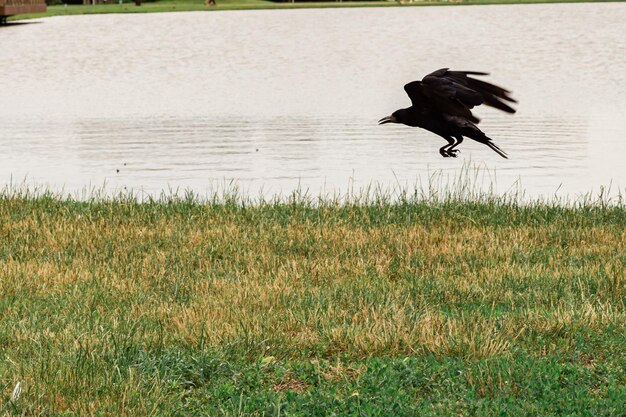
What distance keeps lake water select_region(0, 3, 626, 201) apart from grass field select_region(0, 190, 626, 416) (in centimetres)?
348

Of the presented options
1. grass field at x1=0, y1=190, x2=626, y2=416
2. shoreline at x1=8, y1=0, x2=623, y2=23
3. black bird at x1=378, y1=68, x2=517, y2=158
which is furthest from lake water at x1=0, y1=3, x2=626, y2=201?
shoreline at x1=8, y1=0, x2=623, y2=23

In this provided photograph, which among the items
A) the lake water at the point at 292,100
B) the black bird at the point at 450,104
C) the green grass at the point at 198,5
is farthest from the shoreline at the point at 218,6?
the black bird at the point at 450,104

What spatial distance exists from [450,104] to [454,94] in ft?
0.47

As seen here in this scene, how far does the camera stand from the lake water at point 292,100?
19.4 metres

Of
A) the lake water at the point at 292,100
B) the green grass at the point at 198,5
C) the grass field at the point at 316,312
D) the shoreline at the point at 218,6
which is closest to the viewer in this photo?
the grass field at the point at 316,312

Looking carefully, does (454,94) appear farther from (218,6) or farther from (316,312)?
(218,6)

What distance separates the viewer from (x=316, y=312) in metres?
8.74

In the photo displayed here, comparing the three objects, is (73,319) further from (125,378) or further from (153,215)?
(153,215)

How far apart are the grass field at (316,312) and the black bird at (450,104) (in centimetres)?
140

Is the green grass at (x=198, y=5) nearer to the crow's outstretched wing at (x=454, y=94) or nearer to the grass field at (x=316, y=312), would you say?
the grass field at (x=316, y=312)

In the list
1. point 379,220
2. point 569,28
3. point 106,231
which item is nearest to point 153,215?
point 106,231

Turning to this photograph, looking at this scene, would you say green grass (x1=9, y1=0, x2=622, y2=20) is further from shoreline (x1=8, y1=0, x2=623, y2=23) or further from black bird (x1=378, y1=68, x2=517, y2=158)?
black bird (x1=378, y1=68, x2=517, y2=158)

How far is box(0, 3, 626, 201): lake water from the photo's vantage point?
19.4m

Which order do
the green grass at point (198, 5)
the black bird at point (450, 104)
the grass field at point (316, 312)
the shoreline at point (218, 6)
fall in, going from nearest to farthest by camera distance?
the grass field at point (316, 312) < the black bird at point (450, 104) < the shoreline at point (218, 6) < the green grass at point (198, 5)
